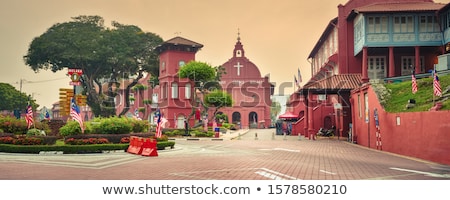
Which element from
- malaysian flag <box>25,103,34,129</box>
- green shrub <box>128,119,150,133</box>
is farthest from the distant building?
malaysian flag <box>25,103,34,129</box>

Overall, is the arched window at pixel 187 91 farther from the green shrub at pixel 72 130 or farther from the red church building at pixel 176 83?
the green shrub at pixel 72 130

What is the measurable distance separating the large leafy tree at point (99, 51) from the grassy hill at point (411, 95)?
86.5 feet

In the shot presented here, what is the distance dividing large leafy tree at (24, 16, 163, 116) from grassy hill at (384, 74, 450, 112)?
2636 cm

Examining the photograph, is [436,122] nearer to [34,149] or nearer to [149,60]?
[34,149]

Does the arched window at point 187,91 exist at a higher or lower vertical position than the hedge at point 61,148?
higher

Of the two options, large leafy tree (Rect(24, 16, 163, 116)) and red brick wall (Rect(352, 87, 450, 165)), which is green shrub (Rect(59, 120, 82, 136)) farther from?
red brick wall (Rect(352, 87, 450, 165))

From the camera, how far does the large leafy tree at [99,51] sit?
3772 cm

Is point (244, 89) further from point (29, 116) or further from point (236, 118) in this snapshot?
point (29, 116)

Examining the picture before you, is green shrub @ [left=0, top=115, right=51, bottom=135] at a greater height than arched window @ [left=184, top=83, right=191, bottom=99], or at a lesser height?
lesser

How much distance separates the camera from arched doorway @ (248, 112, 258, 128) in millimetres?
64812

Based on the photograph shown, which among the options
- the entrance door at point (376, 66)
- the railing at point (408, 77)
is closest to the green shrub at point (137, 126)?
the railing at point (408, 77)

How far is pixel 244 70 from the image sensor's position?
210 ft

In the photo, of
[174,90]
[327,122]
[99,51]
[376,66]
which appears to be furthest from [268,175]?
[174,90]
